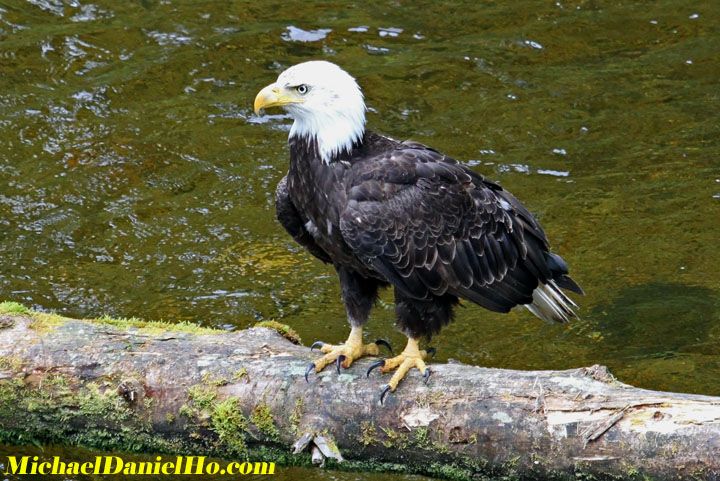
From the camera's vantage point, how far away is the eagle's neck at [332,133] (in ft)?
17.6

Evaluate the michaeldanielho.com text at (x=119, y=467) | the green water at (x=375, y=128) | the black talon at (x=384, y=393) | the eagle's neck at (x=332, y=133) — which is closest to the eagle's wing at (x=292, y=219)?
the eagle's neck at (x=332, y=133)

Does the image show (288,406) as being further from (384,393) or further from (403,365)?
(403,365)

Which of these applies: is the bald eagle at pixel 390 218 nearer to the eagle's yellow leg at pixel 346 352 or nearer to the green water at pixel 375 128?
the eagle's yellow leg at pixel 346 352

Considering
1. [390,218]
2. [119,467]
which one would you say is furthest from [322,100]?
[119,467]

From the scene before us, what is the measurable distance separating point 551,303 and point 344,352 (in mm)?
1290

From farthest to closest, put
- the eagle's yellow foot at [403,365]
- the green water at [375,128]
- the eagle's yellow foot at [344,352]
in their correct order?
the green water at [375,128]
the eagle's yellow foot at [344,352]
the eagle's yellow foot at [403,365]

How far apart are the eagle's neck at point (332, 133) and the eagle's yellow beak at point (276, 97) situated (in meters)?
0.12

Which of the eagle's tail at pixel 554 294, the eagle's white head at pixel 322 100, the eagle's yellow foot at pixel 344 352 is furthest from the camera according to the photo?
the eagle's tail at pixel 554 294

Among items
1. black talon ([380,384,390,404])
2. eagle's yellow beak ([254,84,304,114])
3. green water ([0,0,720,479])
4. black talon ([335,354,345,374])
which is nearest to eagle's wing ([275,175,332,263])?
eagle's yellow beak ([254,84,304,114])

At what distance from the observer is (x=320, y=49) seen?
11.0 metres

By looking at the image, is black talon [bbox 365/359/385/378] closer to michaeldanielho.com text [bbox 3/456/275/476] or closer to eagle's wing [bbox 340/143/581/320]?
eagle's wing [bbox 340/143/581/320]

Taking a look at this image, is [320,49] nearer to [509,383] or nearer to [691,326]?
[691,326]

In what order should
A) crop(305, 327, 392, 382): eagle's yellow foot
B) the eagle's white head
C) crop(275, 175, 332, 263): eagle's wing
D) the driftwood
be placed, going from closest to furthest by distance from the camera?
the driftwood
crop(305, 327, 392, 382): eagle's yellow foot
the eagle's white head
crop(275, 175, 332, 263): eagle's wing

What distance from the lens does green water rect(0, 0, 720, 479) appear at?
753 centimetres
